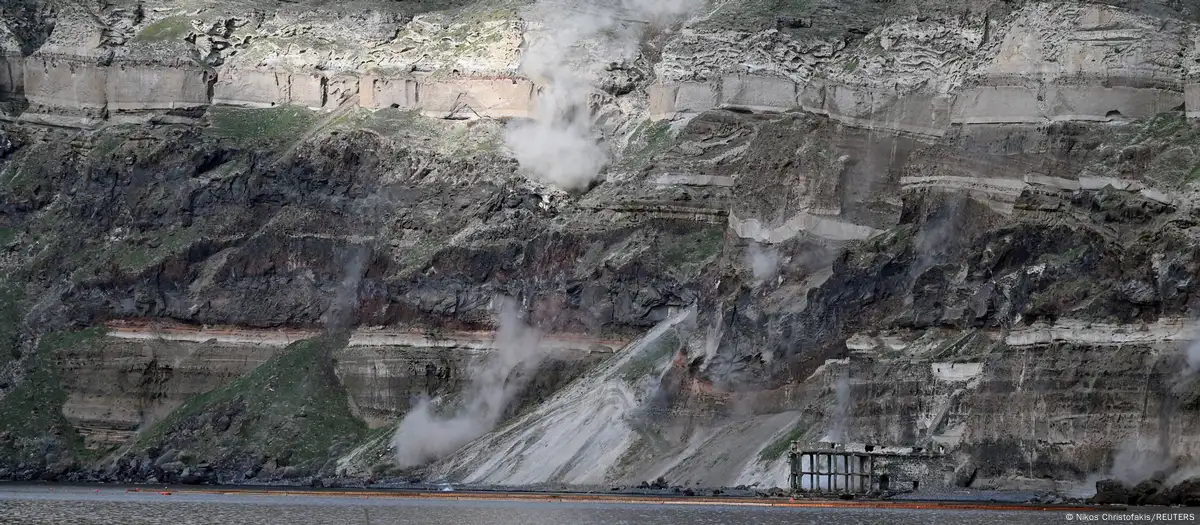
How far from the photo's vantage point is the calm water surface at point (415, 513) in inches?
6127

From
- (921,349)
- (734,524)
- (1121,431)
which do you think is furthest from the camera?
(921,349)

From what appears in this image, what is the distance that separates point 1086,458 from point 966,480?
7828 millimetres

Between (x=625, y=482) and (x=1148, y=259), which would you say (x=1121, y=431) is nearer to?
(x=1148, y=259)

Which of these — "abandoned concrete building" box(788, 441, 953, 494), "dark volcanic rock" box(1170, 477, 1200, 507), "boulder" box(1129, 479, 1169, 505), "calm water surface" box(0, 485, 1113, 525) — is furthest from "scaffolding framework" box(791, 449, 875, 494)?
"dark volcanic rock" box(1170, 477, 1200, 507)

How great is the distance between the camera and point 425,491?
196875 millimetres

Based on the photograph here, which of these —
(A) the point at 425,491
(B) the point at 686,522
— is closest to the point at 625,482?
(A) the point at 425,491

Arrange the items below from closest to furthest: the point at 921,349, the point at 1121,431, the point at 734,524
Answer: the point at 734,524
the point at 1121,431
the point at 921,349

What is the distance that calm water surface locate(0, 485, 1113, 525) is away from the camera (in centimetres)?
15562

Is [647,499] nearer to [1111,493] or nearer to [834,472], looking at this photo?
[834,472]

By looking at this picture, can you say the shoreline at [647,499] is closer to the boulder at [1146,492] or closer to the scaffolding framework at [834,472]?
the scaffolding framework at [834,472]

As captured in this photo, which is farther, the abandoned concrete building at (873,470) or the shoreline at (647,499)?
the abandoned concrete building at (873,470)

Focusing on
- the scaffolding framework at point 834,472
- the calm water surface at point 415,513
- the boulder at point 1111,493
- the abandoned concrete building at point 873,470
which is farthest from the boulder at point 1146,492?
the scaffolding framework at point 834,472

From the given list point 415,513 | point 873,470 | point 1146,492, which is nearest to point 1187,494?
point 1146,492

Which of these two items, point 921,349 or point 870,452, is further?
point 921,349
